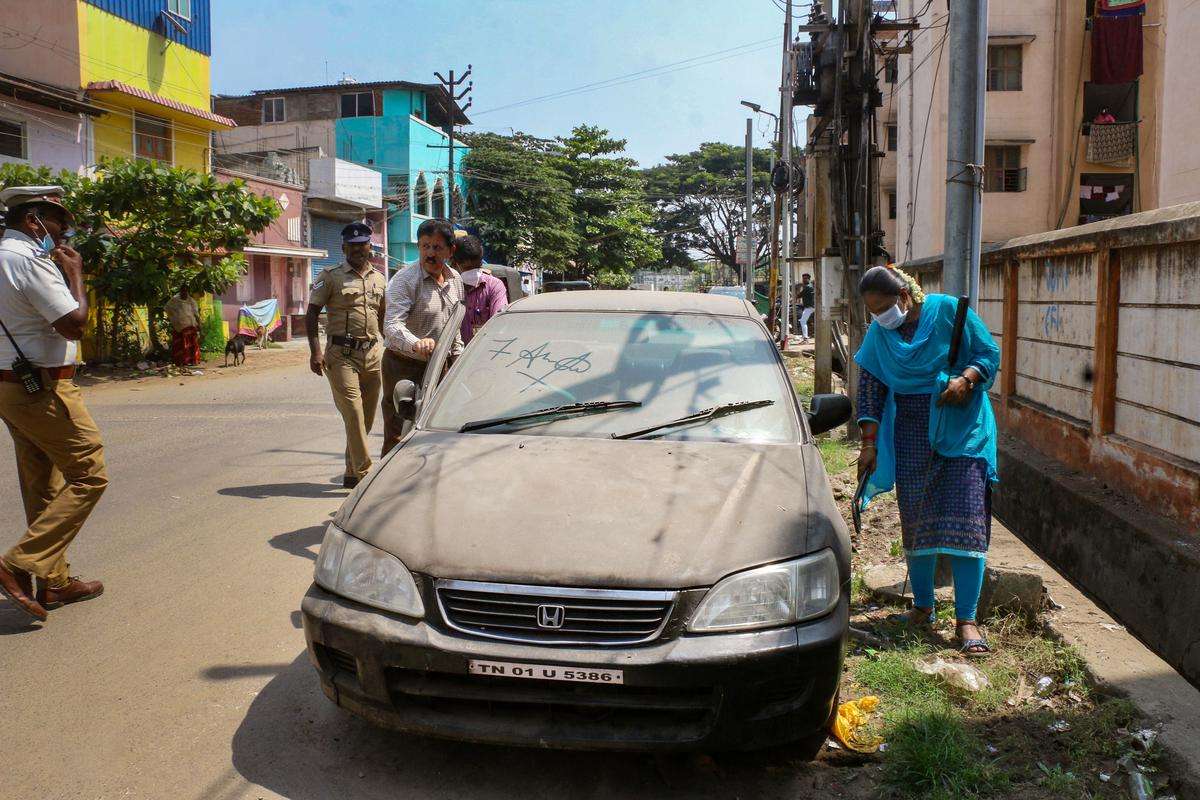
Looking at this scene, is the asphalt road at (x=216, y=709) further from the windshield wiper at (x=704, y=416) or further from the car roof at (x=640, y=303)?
the car roof at (x=640, y=303)

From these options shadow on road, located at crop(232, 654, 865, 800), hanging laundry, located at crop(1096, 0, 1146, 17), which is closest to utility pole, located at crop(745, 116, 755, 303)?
hanging laundry, located at crop(1096, 0, 1146, 17)

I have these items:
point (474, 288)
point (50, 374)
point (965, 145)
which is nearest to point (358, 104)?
point (474, 288)

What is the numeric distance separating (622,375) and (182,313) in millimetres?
16489

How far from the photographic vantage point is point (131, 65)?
22891 mm

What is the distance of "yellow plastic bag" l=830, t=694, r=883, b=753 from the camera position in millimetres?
3393

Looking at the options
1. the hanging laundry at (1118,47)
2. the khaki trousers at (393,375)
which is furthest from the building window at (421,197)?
the khaki trousers at (393,375)

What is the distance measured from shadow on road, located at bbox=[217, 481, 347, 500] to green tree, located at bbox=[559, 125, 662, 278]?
133ft

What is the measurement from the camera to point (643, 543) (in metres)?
2.98

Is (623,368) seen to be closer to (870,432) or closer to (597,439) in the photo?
(597,439)

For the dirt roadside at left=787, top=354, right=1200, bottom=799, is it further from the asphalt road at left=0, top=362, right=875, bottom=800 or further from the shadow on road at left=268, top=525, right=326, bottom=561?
the shadow on road at left=268, top=525, right=326, bottom=561

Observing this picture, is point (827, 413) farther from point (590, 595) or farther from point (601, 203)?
point (601, 203)

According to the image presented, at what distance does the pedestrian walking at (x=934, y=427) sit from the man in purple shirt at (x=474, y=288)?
3.35 metres

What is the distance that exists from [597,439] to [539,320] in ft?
3.56

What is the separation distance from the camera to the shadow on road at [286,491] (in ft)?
23.9
